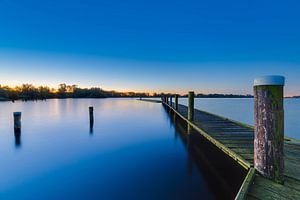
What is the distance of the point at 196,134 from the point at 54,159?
809 centimetres

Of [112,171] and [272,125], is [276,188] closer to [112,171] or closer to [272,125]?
[272,125]

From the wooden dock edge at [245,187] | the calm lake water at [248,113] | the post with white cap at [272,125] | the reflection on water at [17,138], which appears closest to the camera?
the wooden dock edge at [245,187]

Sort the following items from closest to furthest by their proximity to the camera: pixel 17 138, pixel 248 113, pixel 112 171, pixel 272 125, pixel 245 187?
pixel 245 187 < pixel 272 125 < pixel 112 171 < pixel 17 138 < pixel 248 113

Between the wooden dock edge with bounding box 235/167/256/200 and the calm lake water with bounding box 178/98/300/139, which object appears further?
the calm lake water with bounding box 178/98/300/139

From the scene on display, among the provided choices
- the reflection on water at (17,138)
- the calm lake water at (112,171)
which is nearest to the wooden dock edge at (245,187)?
the calm lake water at (112,171)

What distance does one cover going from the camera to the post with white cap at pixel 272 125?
9.05ft

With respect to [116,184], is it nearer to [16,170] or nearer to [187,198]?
[187,198]

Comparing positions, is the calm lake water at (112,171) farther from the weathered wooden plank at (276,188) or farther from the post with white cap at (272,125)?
the post with white cap at (272,125)

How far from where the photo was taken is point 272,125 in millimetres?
2768

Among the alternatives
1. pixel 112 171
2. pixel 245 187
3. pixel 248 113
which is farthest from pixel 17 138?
pixel 248 113

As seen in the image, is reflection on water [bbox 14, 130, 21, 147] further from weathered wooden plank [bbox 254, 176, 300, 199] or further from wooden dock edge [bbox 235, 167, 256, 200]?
weathered wooden plank [bbox 254, 176, 300, 199]

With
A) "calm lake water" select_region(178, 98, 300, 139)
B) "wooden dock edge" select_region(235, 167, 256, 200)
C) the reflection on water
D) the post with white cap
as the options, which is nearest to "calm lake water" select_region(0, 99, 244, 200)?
the reflection on water

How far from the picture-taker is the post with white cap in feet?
9.05

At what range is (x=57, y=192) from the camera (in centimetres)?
508
